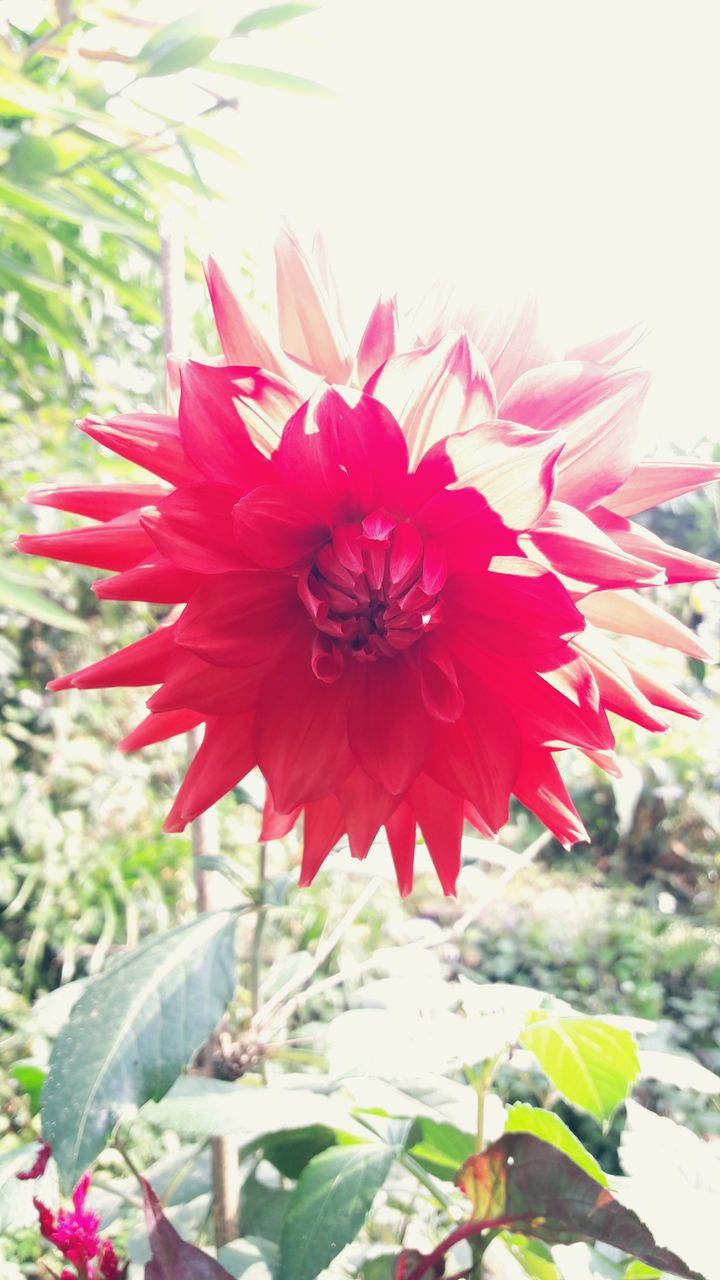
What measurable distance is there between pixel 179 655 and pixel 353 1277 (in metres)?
0.57

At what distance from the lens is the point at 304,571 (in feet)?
1.40

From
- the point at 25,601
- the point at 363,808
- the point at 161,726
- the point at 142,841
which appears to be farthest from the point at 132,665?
the point at 142,841

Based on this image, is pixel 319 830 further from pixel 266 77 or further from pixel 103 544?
pixel 266 77

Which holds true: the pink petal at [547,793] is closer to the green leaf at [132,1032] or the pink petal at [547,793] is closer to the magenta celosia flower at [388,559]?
the magenta celosia flower at [388,559]

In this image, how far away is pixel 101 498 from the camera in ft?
1.42

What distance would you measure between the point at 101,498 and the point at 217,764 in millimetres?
157

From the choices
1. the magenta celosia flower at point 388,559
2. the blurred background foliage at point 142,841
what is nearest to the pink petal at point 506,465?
the magenta celosia flower at point 388,559

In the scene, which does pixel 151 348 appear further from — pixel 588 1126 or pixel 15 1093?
pixel 588 1126

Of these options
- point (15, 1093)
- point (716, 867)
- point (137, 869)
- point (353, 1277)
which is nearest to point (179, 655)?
point (353, 1277)

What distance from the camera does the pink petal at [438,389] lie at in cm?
34

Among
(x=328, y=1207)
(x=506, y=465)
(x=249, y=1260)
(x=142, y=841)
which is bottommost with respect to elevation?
(x=142, y=841)

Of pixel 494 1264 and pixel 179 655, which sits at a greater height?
pixel 179 655

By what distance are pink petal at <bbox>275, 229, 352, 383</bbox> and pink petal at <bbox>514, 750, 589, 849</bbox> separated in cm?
23

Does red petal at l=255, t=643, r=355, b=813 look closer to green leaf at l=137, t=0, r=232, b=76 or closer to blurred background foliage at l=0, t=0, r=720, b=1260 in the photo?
green leaf at l=137, t=0, r=232, b=76
